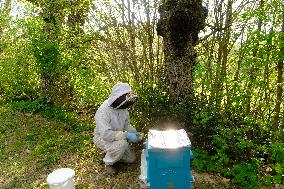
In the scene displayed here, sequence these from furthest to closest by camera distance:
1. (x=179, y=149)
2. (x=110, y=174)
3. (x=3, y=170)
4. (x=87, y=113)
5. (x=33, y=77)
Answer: (x=33, y=77)
(x=87, y=113)
(x=3, y=170)
(x=110, y=174)
(x=179, y=149)

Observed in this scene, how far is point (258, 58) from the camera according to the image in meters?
5.62

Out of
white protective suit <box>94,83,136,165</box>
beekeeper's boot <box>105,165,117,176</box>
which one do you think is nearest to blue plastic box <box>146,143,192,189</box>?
white protective suit <box>94,83,136,165</box>

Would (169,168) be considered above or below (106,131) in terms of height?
below

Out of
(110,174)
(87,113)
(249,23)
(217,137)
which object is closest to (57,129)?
(87,113)

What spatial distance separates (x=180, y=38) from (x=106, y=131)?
2.41m

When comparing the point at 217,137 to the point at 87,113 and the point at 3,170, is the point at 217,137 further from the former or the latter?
the point at 87,113

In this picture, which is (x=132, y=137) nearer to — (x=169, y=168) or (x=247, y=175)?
(x=169, y=168)

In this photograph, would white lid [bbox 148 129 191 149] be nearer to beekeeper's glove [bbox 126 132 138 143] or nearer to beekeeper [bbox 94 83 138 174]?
beekeeper's glove [bbox 126 132 138 143]

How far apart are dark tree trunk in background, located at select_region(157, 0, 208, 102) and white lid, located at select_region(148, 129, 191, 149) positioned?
188cm

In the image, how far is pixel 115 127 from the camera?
256 inches

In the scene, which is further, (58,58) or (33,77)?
(33,77)

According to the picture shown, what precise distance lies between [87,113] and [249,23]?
555 centimetres

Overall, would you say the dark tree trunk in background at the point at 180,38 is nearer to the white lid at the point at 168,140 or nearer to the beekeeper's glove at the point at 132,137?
the beekeeper's glove at the point at 132,137

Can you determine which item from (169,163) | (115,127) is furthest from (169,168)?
(115,127)
